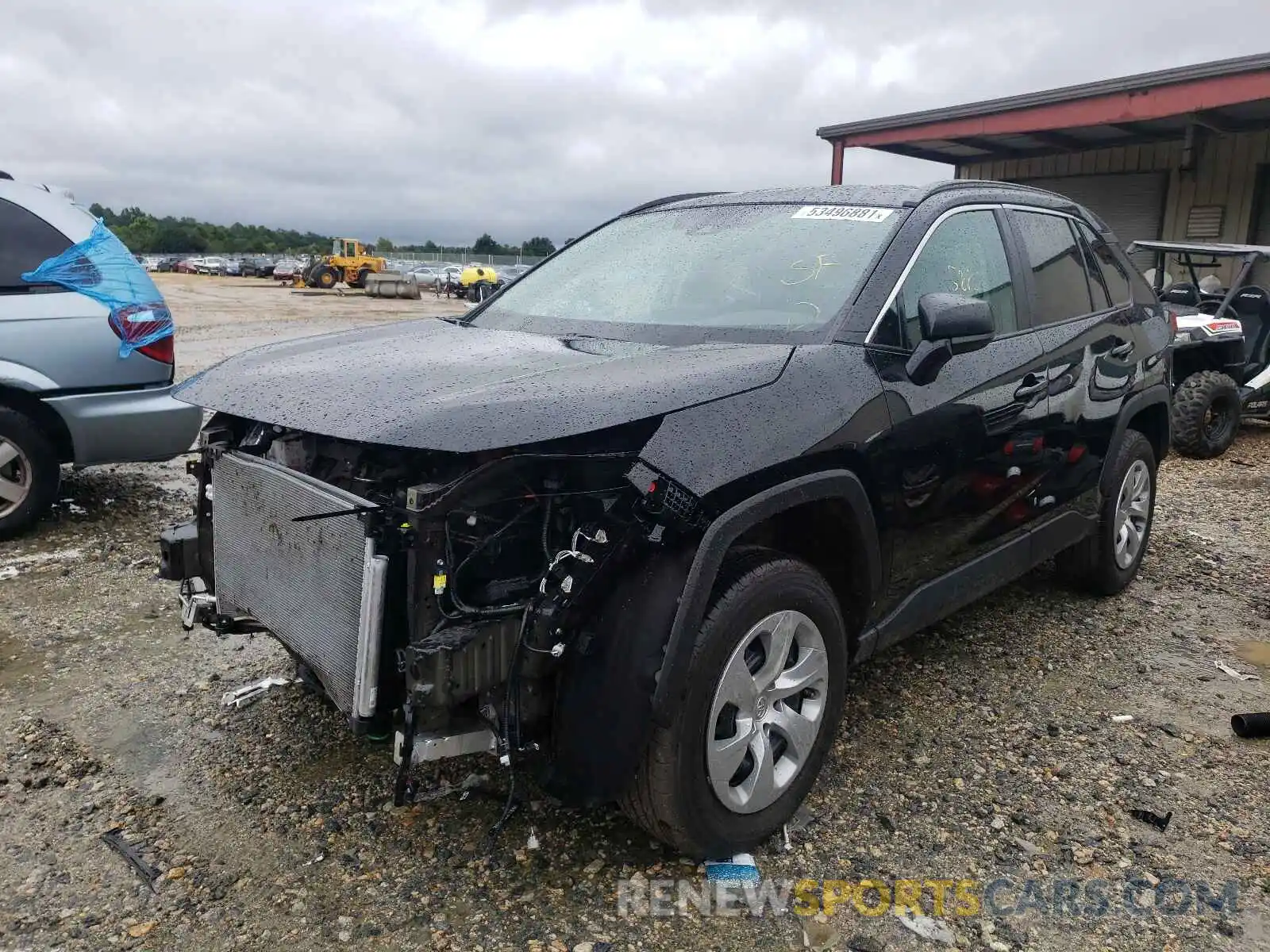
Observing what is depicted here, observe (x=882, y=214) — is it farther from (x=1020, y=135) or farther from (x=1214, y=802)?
(x=1020, y=135)

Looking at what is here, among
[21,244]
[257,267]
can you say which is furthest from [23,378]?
[257,267]

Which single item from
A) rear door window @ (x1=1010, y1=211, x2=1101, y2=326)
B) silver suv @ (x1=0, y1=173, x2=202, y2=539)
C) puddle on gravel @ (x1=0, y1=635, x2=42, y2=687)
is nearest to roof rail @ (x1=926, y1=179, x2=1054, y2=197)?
rear door window @ (x1=1010, y1=211, x2=1101, y2=326)

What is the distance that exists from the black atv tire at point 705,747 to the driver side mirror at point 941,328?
29.3 inches

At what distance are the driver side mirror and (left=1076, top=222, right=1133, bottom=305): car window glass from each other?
179cm

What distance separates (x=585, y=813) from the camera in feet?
9.14

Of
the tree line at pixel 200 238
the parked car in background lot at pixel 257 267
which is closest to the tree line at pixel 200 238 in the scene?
the tree line at pixel 200 238

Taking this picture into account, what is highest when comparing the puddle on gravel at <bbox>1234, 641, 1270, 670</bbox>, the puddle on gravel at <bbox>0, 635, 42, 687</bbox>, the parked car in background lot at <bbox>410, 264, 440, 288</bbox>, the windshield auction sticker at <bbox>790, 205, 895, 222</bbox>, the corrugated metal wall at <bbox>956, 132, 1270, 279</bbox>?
the corrugated metal wall at <bbox>956, 132, 1270, 279</bbox>

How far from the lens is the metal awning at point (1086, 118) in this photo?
33.9 ft

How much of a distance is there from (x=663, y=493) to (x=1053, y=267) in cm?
255

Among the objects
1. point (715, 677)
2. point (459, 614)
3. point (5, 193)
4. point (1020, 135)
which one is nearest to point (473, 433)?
point (459, 614)

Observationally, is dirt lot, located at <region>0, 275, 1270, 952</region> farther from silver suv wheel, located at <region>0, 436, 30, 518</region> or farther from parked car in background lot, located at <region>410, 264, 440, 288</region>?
parked car in background lot, located at <region>410, 264, 440, 288</region>

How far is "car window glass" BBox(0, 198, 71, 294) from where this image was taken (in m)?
4.83

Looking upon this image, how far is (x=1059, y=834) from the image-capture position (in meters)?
2.75

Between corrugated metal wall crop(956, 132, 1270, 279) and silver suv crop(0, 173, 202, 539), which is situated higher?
corrugated metal wall crop(956, 132, 1270, 279)
